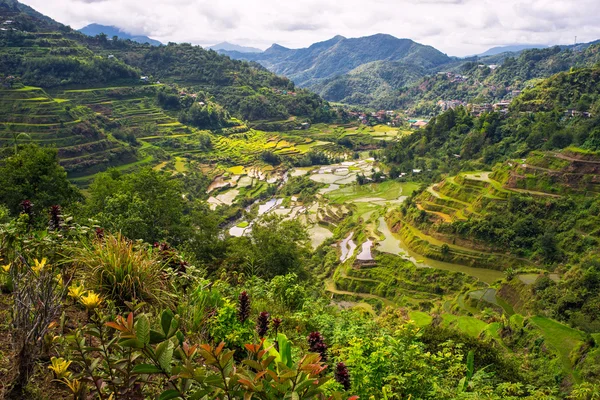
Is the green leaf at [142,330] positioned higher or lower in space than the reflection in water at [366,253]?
higher

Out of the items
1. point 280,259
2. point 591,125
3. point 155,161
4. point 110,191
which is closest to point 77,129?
point 155,161

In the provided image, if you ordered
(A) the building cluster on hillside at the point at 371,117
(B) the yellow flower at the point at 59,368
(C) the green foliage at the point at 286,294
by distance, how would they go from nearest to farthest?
(B) the yellow flower at the point at 59,368
(C) the green foliage at the point at 286,294
(A) the building cluster on hillside at the point at 371,117

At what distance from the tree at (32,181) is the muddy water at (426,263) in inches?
683

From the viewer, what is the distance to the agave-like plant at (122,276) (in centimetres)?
286

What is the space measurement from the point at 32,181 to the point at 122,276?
32.6 ft

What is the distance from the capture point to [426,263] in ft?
71.3

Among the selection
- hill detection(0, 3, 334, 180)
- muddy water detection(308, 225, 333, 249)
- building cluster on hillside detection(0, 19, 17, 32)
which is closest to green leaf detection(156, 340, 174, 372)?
hill detection(0, 3, 334, 180)

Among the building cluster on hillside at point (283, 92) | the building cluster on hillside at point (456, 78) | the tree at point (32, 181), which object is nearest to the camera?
the tree at point (32, 181)

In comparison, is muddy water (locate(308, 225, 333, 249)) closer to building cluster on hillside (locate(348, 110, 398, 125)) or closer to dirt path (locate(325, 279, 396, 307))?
dirt path (locate(325, 279, 396, 307))

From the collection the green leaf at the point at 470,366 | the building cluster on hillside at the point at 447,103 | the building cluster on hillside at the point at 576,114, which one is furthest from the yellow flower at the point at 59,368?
the building cluster on hillside at the point at 447,103

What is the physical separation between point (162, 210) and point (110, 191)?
5.33ft

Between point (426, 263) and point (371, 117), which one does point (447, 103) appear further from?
point (426, 263)

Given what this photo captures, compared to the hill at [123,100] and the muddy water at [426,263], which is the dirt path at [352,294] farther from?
the hill at [123,100]

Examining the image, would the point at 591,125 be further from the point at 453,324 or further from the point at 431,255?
the point at 453,324
